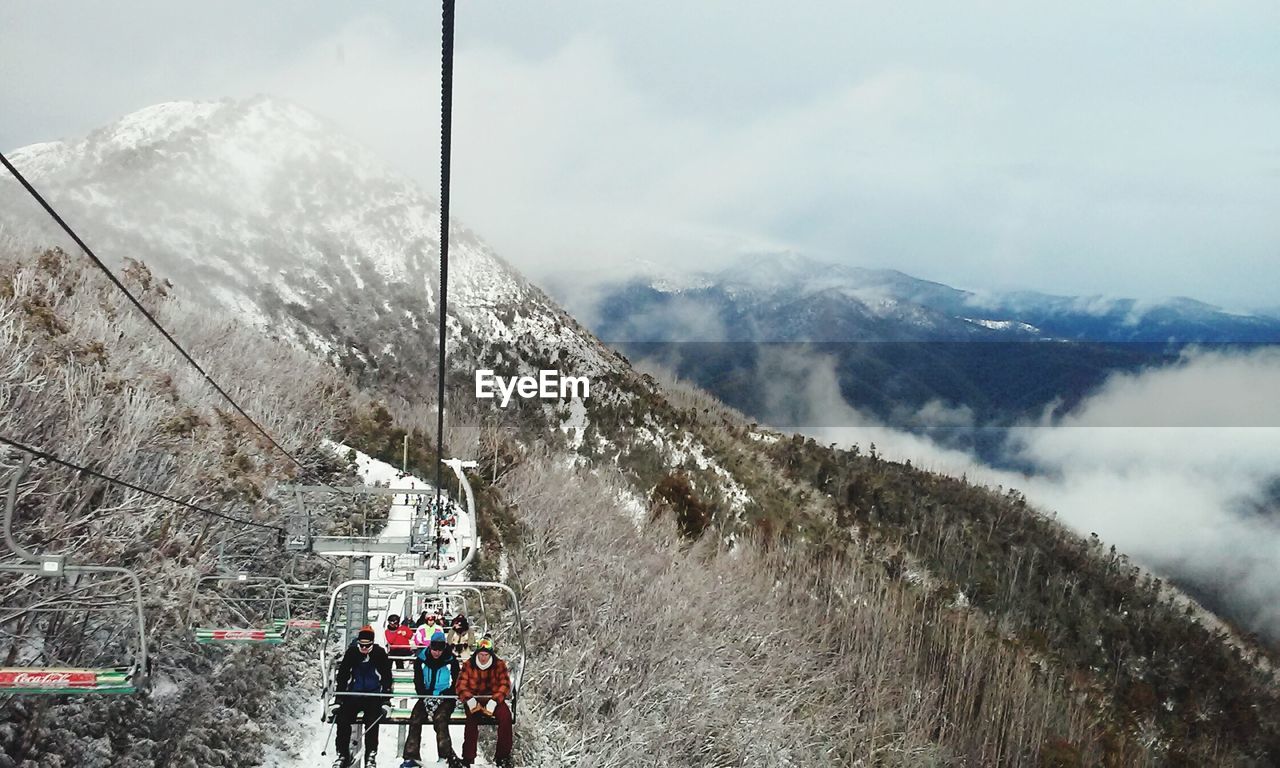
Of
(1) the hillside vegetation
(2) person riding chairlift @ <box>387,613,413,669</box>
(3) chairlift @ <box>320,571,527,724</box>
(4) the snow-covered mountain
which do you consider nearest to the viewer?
(3) chairlift @ <box>320,571,527,724</box>

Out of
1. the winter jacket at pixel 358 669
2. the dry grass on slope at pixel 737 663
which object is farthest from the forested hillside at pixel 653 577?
the winter jacket at pixel 358 669

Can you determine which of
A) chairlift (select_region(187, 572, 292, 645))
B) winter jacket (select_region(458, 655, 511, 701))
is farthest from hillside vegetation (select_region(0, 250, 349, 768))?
winter jacket (select_region(458, 655, 511, 701))

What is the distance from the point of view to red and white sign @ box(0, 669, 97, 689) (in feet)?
22.3

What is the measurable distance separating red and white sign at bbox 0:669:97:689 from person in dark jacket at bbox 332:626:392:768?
116 inches

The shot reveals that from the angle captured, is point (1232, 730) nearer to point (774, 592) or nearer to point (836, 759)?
point (774, 592)

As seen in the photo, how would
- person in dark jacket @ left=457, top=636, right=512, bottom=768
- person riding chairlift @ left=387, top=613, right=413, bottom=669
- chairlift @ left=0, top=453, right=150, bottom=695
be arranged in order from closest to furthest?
1. chairlift @ left=0, top=453, right=150, bottom=695
2. person in dark jacket @ left=457, top=636, right=512, bottom=768
3. person riding chairlift @ left=387, top=613, right=413, bottom=669

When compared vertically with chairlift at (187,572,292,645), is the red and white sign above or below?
above

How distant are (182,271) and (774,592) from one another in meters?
69.0

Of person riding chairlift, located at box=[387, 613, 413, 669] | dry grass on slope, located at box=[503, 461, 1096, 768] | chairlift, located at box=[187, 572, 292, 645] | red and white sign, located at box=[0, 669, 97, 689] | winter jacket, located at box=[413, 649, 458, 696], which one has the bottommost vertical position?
dry grass on slope, located at box=[503, 461, 1096, 768]

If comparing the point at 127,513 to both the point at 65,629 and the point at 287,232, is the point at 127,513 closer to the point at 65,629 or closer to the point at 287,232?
the point at 65,629

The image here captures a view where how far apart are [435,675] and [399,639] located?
2.13 metres

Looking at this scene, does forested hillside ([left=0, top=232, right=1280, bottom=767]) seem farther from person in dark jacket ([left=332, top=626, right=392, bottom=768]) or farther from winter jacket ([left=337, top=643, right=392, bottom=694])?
winter jacket ([left=337, top=643, right=392, bottom=694])

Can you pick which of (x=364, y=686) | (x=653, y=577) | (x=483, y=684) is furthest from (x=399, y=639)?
(x=653, y=577)

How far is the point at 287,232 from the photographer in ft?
346
